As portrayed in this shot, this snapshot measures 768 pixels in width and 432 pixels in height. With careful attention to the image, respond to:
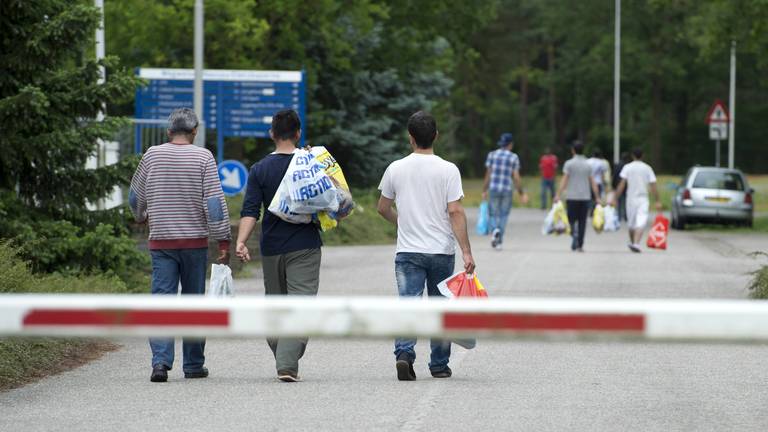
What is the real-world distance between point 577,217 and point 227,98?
861 cm

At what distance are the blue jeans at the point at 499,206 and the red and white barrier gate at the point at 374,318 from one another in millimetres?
19097

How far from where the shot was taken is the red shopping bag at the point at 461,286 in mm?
9578

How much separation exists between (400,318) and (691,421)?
166 inches

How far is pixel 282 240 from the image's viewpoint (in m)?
Result: 9.67

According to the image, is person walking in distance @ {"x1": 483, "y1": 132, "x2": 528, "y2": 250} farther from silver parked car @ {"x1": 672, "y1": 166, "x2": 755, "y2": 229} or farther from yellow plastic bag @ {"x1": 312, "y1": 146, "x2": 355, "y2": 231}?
yellow plastic bag @ {"x1": 312, "y1": 146, "x2": 355, "y2": 231}

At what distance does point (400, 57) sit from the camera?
131 ft

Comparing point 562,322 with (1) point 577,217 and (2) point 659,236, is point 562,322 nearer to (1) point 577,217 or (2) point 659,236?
(1) point 577,217

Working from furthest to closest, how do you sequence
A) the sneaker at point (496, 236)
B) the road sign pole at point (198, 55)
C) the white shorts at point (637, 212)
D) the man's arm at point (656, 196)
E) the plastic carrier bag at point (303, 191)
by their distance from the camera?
the sneaker at point (496, 236) → the white shorts at point (637, 212) → the road sign pole at point (198, 55) → the man's arm at point (656, 196) → the plastic carrier bag at point (303, 191)

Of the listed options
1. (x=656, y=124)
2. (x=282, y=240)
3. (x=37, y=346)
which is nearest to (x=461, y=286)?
(x=282, y=240)

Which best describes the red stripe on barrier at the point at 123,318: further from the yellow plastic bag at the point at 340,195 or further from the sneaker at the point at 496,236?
the sneaker at the point at 496,236

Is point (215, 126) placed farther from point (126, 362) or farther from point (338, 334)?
point (338, 334)

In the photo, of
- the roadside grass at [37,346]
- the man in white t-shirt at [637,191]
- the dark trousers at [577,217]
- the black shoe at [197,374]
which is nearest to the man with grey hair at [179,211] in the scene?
the black shoe at [197,374]

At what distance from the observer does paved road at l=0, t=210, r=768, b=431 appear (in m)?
8.06

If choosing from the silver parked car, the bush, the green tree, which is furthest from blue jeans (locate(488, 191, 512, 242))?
the silver parked car
